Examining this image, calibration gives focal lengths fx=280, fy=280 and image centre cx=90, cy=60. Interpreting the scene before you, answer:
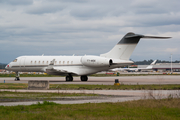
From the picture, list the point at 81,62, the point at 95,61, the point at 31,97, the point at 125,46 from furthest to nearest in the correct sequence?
the point at 81,62
the point at 95,61
the point at 125,46
the point at 31,97

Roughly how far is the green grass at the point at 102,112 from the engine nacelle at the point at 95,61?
84.1 feet

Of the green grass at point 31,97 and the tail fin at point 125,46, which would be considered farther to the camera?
the tail fin at point 125,46

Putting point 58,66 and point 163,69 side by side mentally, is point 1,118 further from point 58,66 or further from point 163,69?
point 163,69

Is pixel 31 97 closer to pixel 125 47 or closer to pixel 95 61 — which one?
pixel 95 61

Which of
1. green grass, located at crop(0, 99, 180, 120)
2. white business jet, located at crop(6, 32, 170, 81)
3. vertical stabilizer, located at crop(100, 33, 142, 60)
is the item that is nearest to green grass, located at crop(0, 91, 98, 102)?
green grass, located at crop(0, 99, 180, 120)

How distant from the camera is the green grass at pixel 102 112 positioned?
11.3 metres

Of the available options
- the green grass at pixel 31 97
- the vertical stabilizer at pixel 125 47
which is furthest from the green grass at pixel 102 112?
the vertical stabilizer at pixel 125 47

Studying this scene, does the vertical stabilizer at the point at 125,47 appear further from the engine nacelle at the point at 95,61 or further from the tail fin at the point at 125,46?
the engine nacelle at the point at 95,61

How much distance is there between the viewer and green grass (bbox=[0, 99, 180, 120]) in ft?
37.2

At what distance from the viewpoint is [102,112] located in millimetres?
12695

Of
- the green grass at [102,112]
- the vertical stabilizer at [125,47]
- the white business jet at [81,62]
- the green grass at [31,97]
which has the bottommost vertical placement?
the green grass at [102,112]

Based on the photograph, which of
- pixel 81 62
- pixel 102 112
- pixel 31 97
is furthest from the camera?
pixel 81 62

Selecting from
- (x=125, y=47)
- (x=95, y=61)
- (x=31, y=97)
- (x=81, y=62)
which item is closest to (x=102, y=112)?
(x=31, y=97)

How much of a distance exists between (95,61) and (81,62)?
2.86 meters
